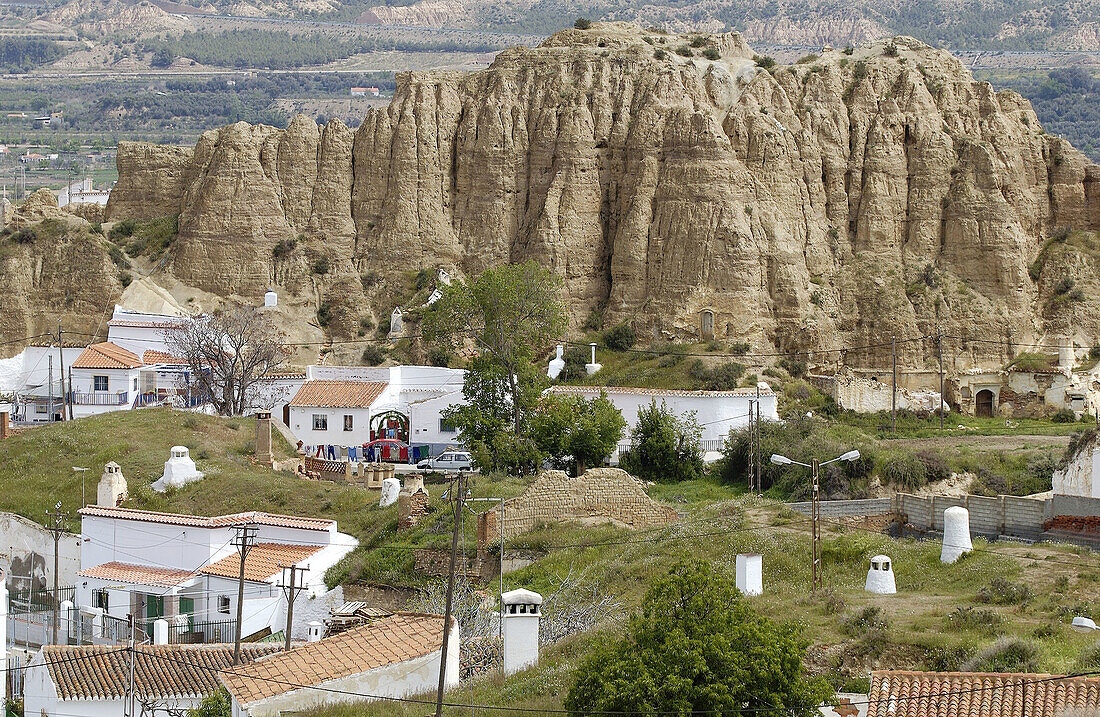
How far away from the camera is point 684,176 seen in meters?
64.6

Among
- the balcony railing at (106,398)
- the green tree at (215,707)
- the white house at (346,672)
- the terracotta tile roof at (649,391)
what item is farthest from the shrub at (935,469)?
the balcony railing at (106,398)

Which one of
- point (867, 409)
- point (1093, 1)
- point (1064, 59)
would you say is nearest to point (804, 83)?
point (867, 409)

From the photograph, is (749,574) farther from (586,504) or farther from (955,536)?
(586,504)

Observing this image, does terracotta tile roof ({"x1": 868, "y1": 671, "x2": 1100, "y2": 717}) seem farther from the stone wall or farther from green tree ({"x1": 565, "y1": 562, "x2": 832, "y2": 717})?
the stone wall

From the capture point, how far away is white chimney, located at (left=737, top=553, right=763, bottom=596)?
31.0m

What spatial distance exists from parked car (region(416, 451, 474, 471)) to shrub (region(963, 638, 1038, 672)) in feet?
93.3

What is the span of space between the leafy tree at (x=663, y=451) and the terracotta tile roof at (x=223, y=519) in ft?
42.8

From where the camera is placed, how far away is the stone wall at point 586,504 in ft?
132

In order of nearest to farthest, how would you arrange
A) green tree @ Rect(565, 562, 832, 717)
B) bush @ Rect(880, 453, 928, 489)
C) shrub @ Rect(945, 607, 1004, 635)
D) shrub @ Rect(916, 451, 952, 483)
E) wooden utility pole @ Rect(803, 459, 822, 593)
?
green tree @ Rect(565, 562, 832, 717), shrub @ Rect(945, 607, 1004, 635), wooden utility pole @ Rect(803, 459, 822, 593), bush @ Rect(880, 453, 928, 489), shrub @ Rect(916, 451, 952, 483)

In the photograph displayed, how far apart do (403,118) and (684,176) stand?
13.5 m

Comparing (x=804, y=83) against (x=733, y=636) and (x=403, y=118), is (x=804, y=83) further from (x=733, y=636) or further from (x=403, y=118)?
(x=733, y=636)

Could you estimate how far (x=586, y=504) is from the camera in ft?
135

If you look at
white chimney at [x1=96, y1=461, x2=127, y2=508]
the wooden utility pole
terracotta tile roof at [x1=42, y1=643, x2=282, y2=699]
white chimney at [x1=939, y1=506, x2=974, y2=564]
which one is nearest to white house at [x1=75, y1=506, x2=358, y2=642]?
white chimney at [x1=96, y1=461, x2=127, y2=508]

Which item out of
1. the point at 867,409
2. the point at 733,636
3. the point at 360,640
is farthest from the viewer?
the point at 867,409
